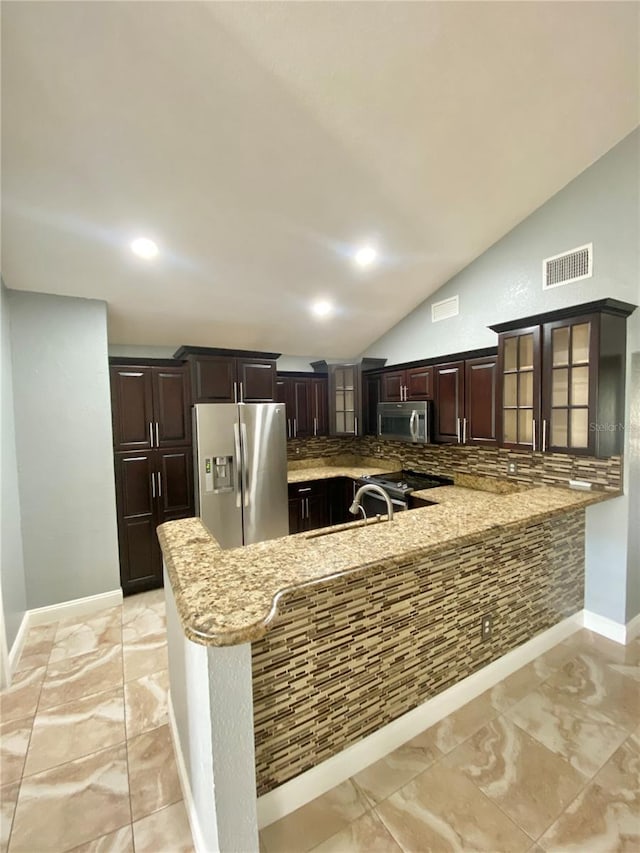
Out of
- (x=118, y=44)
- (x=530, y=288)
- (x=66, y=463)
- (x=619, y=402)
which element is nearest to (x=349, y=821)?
(x=619, y=402)

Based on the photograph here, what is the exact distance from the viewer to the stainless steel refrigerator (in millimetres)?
3344

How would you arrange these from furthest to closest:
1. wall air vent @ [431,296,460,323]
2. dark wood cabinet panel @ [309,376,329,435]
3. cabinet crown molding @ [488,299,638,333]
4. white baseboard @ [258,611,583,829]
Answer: dark wood cabinet panel @ [309,376,329,435]
wall air vent @ [431,296,460,323]
cabinet crown molding @ [488,299,638,333]
white baseboard @ [258,611,583,829]

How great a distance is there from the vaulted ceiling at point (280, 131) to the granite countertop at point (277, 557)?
194 centimetres

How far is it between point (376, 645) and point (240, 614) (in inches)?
35.5

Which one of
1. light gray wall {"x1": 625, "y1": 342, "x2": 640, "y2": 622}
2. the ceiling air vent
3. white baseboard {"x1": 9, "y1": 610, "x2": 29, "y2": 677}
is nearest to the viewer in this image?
white baseboard {"x1": 9, "y1": 610, "x2": 29, "y2": 677}

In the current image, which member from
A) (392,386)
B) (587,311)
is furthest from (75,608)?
(587,311)

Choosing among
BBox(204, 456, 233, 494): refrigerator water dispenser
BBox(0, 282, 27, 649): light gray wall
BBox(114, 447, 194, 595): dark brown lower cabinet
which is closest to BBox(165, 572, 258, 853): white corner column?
BBox(0, 282, 27, 649): light gray wall

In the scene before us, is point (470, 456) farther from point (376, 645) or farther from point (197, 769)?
point (197, 769)

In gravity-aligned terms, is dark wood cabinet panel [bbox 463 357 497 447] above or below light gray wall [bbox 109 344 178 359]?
below

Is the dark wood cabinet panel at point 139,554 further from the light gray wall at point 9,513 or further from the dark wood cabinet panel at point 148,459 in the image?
the light gray wall at point 9,513

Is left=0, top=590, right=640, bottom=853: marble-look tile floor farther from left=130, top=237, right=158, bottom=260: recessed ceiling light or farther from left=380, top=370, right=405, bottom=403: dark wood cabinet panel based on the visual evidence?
left=130, top=237, right=158, bottom=260: recessed ceiling light

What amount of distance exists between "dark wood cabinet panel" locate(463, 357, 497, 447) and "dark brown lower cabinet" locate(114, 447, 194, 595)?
105 inches

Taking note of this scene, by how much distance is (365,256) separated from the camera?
3027 millimetres

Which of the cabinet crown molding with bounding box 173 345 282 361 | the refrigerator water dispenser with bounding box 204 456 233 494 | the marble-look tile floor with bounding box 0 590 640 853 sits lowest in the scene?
the marble-look tile floor with bounding box 0 590 640 853
